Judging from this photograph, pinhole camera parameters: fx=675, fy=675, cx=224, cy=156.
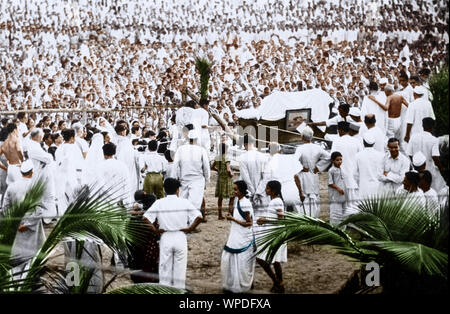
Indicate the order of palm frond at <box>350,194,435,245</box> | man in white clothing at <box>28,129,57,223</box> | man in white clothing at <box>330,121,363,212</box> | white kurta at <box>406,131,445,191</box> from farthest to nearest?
1. man in white clothing at <box>330,121,363,212</box>
2. white kurta at <box>406,131,445,191</box>
3. man in white clothing at <box>28,129,57,223</box>
4. palm frond at <box>350,194,435,245</box>

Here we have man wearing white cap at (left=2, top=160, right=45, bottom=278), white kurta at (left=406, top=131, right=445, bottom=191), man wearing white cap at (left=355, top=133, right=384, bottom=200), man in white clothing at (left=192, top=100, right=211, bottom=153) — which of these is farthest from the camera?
man in white clothing at (left=192, top=100, right=211, bottom=153)

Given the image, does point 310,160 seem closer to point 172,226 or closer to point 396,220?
point 396,220

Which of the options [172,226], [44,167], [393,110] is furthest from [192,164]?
[393,110]

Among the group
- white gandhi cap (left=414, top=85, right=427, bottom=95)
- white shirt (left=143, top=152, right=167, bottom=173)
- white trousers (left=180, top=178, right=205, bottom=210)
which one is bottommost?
white trousers (left=180, top=178, right=205, bottom=210)

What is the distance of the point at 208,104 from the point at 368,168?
6.79 feet

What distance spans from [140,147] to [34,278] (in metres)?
2.31

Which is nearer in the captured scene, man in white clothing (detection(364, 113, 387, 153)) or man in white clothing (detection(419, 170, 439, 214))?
man in white clothing (detection(419, 170, 439, 214))

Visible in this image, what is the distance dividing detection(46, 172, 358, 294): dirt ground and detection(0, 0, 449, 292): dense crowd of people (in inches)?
5.2

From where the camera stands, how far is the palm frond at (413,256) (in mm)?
4762

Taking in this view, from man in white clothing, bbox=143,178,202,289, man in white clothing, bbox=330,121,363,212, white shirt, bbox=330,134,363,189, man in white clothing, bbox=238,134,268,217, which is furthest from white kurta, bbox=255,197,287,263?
white shirt, bbox=330,134,363,189

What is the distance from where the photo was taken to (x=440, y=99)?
231 inches

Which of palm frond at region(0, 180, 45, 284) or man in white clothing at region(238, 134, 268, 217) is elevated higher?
man in white clothing at region(238, 134, 268, 217)

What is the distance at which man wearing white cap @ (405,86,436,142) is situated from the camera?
20.1ft

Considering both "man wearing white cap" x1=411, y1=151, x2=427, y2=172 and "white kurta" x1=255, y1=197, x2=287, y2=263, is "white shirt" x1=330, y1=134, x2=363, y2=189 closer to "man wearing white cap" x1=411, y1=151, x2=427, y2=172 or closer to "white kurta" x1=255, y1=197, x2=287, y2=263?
"man wearing white cap" x1=411, y1=151, x2=427, y2=172
